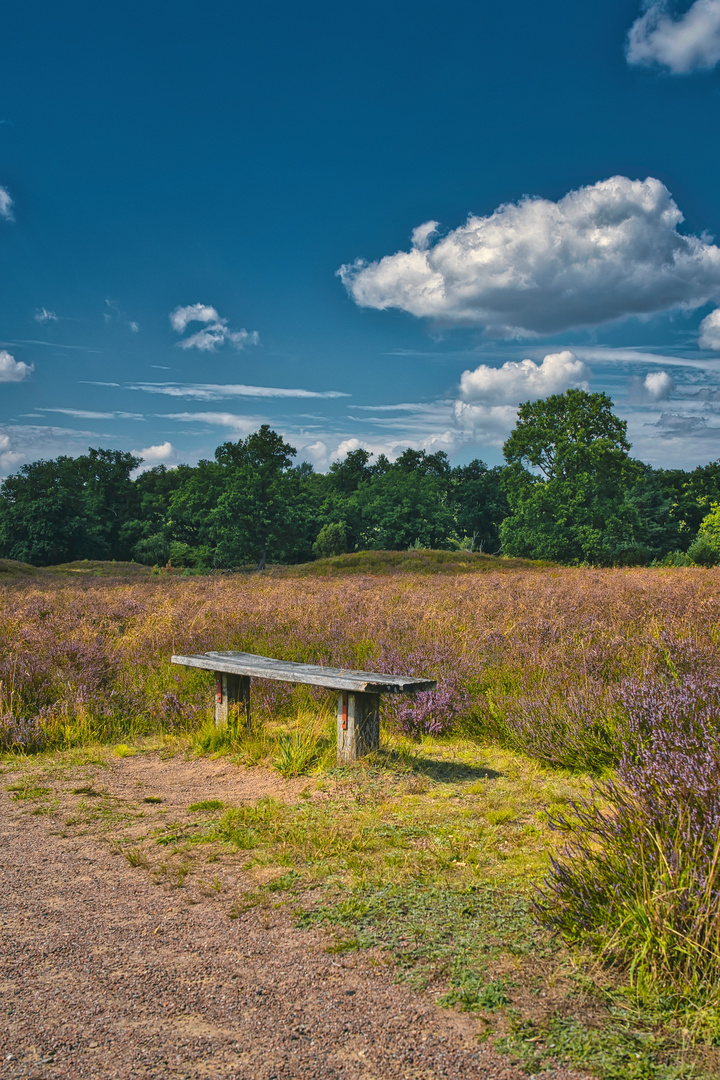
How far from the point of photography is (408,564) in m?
28.6

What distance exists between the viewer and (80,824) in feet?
14.7

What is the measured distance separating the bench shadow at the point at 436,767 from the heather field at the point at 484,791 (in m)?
0.03

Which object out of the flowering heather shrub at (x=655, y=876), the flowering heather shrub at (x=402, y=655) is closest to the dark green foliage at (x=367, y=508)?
the flowering heather shrub at (x=402, y=655)

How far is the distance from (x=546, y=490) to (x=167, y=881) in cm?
4121

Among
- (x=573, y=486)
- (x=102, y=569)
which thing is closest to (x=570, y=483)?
(x=573, y=486)

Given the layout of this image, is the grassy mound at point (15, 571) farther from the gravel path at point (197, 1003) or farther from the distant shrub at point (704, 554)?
the distant shrub at point (704, 554)

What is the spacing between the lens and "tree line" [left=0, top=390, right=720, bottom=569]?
140ft

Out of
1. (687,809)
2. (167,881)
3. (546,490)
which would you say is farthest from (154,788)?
(546,490)

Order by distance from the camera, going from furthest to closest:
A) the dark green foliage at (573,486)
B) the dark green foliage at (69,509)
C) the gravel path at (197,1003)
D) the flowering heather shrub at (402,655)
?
the dark green foliage at (69,509)
the dark green foliage at (573,486)
the flowering heather shrub at (402,655)
the gravel path at (197,1003)

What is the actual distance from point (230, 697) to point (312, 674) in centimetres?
133

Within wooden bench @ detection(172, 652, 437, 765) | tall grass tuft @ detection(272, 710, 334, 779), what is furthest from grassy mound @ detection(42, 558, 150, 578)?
tall grass tuft @ detection(272, 710, 334, 779)

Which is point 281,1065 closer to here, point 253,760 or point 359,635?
point 253,760

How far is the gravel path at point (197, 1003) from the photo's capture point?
7.11ft

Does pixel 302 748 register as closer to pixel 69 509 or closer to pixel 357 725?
pixel 357 725
